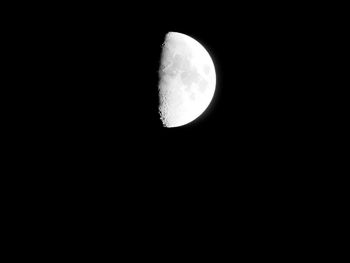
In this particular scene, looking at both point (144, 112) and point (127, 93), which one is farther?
point (144, 112)

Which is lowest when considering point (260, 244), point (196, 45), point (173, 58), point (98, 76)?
point (260, 244)

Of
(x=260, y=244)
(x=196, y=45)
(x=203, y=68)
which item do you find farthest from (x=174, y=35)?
(x=260, y=244)

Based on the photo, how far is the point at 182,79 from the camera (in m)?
2.61

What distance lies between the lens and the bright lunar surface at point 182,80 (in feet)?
8.61

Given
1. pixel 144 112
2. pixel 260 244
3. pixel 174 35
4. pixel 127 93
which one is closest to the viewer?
pixel 127 93

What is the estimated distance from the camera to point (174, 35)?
2.90 meters

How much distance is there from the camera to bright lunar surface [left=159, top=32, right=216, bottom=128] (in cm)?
262

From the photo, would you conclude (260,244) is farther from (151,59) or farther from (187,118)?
(151,59)

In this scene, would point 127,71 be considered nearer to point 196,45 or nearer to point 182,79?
point 182,79

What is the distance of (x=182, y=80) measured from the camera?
261 centimetres

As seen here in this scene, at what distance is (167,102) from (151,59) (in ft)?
1.48

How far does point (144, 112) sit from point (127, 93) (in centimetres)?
29

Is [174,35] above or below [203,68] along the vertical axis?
above

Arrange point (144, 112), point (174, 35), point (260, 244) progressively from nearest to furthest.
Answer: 1. point (144, 112)
2. point (174, 35)
3. point (260, 244)
